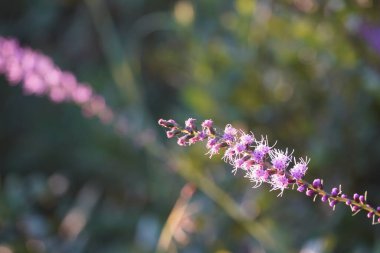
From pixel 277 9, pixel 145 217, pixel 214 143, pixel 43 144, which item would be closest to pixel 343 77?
pixel 277 9

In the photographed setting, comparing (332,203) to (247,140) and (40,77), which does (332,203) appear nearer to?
(247,140)

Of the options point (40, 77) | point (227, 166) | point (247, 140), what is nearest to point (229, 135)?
point (247, 140)

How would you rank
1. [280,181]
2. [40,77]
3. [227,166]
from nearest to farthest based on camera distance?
[280,181] < [40,77] < [227,166]

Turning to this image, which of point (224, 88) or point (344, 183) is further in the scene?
point (224, 88)

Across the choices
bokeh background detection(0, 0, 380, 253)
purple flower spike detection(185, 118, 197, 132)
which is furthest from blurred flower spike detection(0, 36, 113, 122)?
purple flower spike detection(185, 118, 197, 132)

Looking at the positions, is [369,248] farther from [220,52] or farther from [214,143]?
[214,143]

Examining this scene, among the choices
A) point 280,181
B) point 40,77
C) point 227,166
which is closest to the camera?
point 280,181
